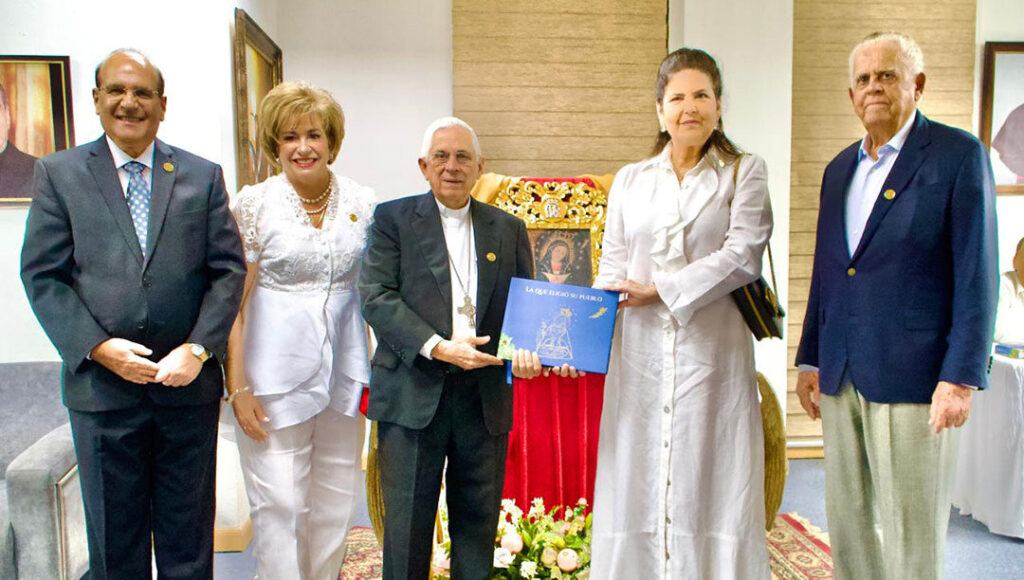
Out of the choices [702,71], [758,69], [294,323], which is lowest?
[294,323]

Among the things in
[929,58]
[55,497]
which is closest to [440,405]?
[55,497]

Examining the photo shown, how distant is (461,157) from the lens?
6.77ft

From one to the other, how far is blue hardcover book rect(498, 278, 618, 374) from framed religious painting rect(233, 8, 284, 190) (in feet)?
5.22

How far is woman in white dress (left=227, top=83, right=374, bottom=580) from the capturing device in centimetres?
215

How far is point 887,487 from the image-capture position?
1945mm

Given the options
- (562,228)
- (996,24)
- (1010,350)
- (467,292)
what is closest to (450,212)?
(467,292)

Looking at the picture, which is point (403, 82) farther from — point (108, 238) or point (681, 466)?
point (681, 466)

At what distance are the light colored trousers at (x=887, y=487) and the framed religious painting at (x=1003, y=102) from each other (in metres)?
3.67

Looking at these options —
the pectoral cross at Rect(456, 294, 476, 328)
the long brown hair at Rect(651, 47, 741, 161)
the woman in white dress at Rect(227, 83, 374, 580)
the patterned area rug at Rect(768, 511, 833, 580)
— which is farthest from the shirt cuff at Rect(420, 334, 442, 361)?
the patterned area rug at Rect(768, 511, 833, 580)

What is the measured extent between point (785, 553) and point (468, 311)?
7.34ft

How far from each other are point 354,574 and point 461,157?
6.71 feet

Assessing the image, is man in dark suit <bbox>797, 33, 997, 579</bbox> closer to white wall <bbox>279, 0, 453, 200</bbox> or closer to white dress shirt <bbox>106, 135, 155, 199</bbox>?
white dress shirt <bbox>106, 135, 155, 199</bbox>

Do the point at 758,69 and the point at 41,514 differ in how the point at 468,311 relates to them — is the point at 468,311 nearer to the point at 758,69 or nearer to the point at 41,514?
the point at 41,514

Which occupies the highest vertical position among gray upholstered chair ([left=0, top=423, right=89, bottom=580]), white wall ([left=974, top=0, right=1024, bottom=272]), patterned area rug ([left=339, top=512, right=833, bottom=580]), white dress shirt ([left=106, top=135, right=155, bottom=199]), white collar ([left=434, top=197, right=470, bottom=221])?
white wall ([left=974, top=0, right=1024, bottom=272])
